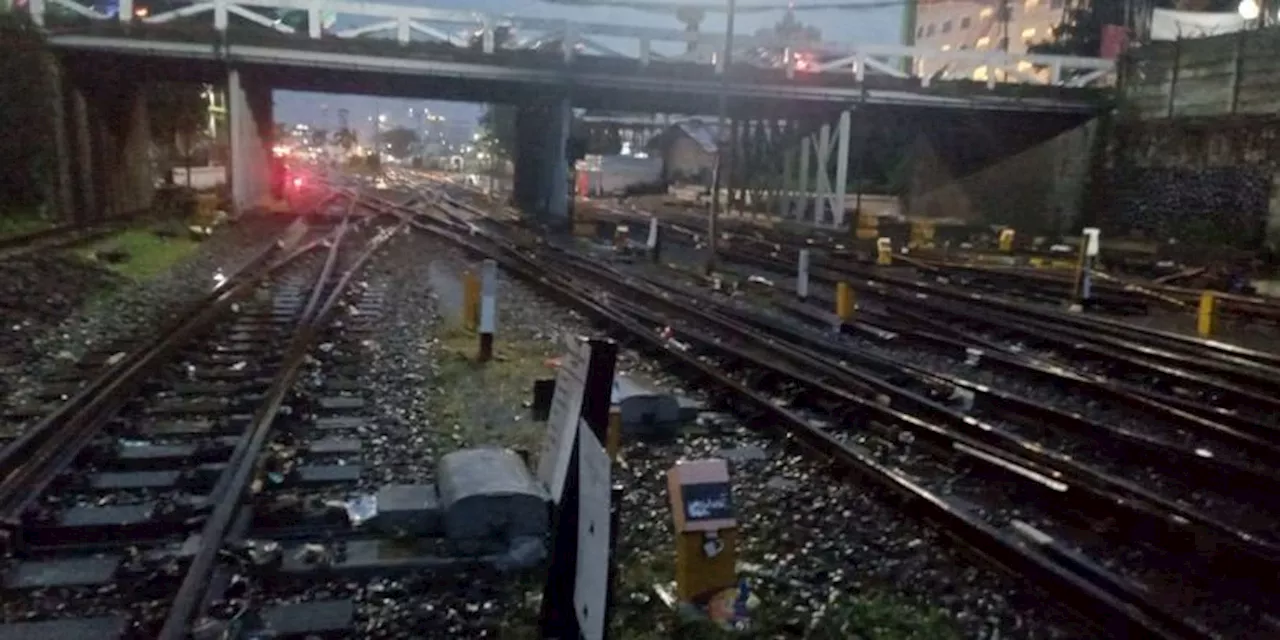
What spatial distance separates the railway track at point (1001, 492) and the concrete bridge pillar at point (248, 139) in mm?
19791

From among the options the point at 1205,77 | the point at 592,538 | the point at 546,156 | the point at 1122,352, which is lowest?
the point at 1122,352

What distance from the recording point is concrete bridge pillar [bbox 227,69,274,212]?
2741cm

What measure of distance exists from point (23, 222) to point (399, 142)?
4729 inches

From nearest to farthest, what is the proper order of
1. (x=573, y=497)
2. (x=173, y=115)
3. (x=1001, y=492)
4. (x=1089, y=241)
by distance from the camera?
1. (x=573, y=497)
2. (x=1001, y=492)
3. (x=1089, y=241)
4. (x=173, y=115)

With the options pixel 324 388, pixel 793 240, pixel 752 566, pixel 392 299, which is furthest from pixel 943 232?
pixel 752 566

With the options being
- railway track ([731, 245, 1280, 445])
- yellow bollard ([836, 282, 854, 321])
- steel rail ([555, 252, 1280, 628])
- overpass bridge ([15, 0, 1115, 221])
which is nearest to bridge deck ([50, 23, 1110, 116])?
overpass bridge ([15, 0, 1115, 221])

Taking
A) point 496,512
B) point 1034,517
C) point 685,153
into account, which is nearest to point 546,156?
point 1034,517

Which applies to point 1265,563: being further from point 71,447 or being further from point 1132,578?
point 71,447

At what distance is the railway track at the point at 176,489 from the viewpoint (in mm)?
4617

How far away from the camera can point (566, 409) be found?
4266 millimetres

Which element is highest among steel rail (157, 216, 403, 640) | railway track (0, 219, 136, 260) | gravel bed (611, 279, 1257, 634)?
railway track (0, 219, 136, 260)

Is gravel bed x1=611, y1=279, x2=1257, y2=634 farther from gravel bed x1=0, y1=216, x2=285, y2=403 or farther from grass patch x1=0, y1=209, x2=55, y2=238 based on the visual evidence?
grass patch x1=0, y1=209, x2=55, y2=238

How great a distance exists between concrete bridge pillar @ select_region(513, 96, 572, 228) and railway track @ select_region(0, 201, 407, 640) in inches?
809

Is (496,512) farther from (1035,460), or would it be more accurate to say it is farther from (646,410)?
(1035,460)
